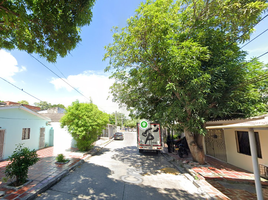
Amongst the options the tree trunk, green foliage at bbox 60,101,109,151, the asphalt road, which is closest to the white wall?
green foliage at bbox 60,101,109,151

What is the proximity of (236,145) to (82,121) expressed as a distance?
1100cm

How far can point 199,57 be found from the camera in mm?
6602

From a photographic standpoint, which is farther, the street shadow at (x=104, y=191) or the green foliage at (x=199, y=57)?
the green foliage at (x=199, y=57)

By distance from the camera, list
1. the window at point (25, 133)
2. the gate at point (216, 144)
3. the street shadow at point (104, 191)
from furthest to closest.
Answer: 1. the window at point (25, 133)
2. the gate at point (216, 144)
3. the street shadow at point (104, 191)

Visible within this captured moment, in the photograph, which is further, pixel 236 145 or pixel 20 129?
pixel 20 129

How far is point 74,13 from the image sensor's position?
4.46 metres

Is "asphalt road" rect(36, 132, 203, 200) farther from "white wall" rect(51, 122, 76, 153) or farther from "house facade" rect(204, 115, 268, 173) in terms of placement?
"white wall" rect(51, 122, 76, 153)

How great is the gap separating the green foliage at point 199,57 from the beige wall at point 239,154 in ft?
4.67

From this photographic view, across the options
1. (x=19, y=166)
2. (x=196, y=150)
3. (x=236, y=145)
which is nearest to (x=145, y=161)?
(x=196, y=150)

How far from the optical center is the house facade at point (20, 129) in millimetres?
8691

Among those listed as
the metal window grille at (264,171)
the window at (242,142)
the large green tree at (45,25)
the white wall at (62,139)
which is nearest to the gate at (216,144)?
the window at (242,142)

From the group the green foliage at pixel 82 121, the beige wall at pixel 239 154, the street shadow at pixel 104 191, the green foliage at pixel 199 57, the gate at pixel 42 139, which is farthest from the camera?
the gate at pixel 42 139

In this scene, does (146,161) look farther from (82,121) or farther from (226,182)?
(82,121)

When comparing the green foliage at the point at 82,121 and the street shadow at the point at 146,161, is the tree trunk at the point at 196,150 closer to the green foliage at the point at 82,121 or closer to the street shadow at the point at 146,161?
the street shadow at the point at 146,161
